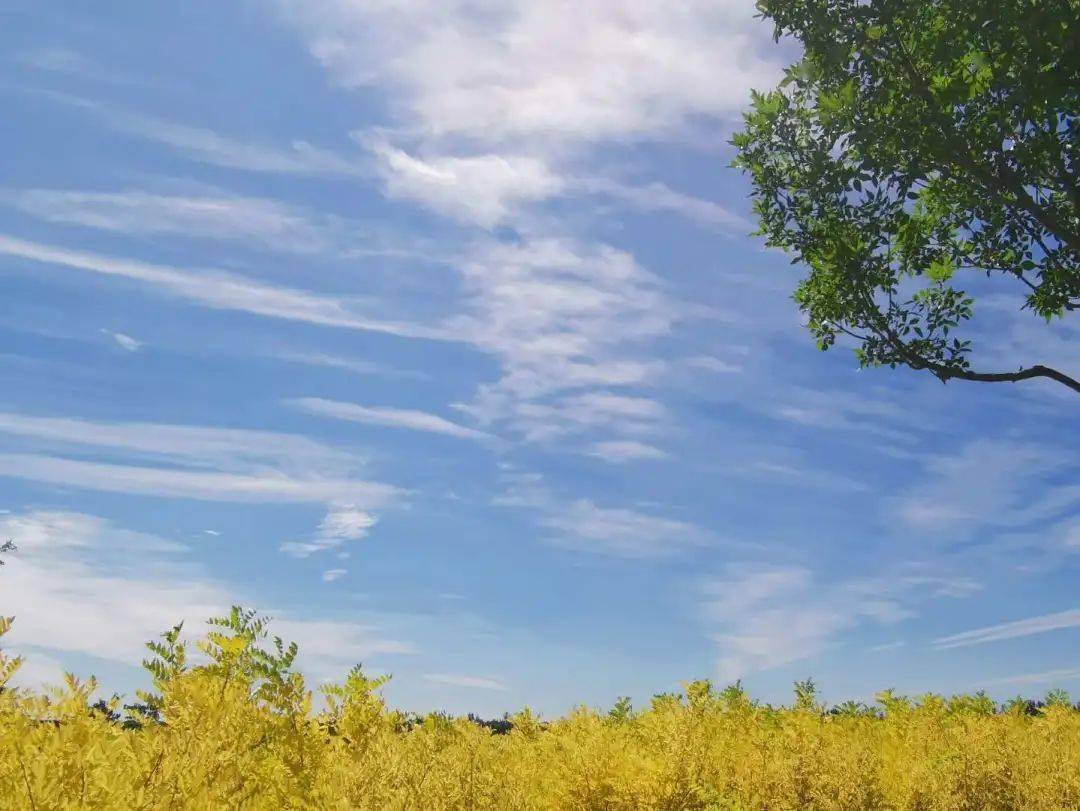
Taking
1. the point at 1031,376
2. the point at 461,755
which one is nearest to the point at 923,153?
the point at 1031,376

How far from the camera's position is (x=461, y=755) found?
6922mm

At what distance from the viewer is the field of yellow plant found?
4.34m

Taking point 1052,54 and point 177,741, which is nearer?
point 177,741

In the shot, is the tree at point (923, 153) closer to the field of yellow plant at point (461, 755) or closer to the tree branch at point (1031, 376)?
the tree branch at point (1031, 376)

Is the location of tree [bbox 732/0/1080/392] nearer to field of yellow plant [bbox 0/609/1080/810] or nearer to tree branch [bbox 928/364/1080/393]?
tree branch [bbox 928/364/1080/393]

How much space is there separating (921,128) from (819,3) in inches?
93.6

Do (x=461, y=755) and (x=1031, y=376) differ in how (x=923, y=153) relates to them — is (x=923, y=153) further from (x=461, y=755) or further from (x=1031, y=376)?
(x=461, y=755)

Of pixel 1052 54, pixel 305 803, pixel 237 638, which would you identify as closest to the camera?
pixel 305 803

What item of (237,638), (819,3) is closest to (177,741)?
(237,638)

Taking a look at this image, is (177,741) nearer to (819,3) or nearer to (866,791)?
(866,791)

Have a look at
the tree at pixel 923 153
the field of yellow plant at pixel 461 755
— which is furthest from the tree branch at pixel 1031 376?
the field of yellow plant at pixel 461 755

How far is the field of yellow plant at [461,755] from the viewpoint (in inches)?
171

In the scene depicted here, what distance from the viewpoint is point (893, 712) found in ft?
42.6

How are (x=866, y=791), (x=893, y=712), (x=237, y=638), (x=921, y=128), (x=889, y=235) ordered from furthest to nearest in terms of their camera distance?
(x=889, y=235)
(x=893, y=712)
(x=921, y=128)
(x=866, y=791)
(x=237, y=638)
